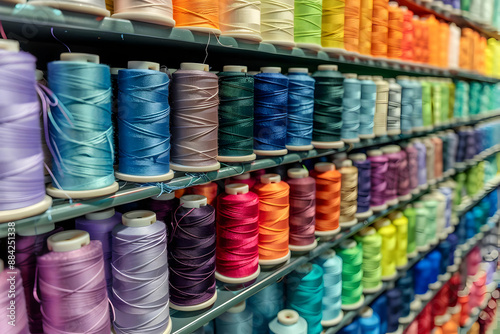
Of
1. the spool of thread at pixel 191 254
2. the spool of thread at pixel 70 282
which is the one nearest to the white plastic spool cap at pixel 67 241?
the spool of thread at pixel 70 282

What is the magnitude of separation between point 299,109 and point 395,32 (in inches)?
34.7

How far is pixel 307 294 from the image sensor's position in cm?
148

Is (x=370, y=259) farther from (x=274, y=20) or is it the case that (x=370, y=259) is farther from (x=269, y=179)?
(x=274, y=20)

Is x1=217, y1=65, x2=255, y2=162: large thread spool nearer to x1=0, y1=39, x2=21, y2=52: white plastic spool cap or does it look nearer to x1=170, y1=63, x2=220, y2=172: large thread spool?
x1=170, y1=63, x2=220, y2=172: large thread spool

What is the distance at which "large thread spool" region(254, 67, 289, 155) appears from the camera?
48.3 inches

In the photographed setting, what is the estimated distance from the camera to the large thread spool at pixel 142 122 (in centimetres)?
88

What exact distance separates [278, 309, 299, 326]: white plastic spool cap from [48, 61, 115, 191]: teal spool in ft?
2.86

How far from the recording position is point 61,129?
31.0 inches

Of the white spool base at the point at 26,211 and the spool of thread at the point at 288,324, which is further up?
the white spool base at the point at 26,211

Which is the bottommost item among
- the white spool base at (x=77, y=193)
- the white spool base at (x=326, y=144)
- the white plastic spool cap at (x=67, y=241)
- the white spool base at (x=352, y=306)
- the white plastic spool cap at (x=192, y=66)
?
the white spool base at (x=352, y=306)

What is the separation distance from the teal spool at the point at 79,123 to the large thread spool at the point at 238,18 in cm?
42

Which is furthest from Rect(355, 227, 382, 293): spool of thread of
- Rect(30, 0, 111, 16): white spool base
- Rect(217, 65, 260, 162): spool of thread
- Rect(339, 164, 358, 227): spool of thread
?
Rect(30, 0, 111, 16): white spool base

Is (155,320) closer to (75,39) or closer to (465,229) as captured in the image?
(75,39)

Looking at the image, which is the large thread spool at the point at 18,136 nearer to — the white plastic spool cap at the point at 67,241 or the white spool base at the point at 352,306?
the white plastic spool cap at the point at 67,241
